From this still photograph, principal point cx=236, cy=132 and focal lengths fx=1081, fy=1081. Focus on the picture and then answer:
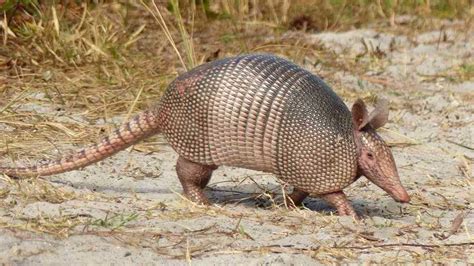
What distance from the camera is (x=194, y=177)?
5.86 meters

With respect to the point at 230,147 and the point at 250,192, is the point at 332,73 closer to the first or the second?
the point at 250,192

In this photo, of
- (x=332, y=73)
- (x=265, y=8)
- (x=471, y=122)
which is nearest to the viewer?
(x=471, y=122)

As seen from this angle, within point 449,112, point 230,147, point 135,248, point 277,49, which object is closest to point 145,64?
point 277,49

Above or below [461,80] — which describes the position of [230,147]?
above

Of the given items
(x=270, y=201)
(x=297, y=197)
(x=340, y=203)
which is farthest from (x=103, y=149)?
(x=340, y=203)

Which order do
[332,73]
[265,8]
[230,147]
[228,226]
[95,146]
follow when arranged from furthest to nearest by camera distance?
[265,8]
[332,73]
[95,146]
[230,147]
[228,226]

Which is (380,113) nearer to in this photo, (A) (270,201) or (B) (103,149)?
(A) (270,201)

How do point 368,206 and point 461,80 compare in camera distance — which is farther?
point 461,80

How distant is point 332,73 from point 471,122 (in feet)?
4.59

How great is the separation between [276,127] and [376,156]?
57cm

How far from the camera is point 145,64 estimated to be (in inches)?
339

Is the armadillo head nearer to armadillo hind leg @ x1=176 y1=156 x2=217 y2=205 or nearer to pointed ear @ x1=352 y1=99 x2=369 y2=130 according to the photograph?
pointed ear @ x1=352 y1=99 x2=369 y2=130

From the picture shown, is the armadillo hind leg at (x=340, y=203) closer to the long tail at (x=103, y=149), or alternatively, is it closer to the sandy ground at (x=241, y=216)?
the sandy ground at (x=241, y=216)

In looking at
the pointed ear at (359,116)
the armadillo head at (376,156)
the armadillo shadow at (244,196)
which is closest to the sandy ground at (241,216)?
the armadillo shadow at (244,196)
